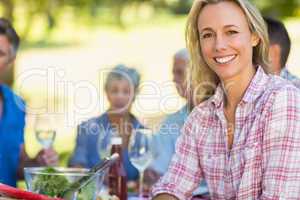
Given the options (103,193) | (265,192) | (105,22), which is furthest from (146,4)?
(265,192)

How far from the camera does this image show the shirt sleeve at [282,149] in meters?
2.36

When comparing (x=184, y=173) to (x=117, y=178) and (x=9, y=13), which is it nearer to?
(x=117, y=178)

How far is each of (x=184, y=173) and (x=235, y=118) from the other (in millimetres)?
298

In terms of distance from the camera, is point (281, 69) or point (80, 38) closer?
point (281, 69)

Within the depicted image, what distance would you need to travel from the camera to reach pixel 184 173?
269 centimetres

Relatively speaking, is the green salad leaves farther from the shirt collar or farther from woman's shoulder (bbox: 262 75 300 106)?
woman's shoulder (bbox: 262 75 300 106)

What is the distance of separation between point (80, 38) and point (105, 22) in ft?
1.58

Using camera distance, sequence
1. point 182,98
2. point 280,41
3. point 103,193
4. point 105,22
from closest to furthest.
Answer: point 103,193 < point 280,41 < point 182,98 < point 105,22

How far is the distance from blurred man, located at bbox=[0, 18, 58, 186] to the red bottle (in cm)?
68

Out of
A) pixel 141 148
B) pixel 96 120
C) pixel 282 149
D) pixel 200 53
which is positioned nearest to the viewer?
pixel 282 149

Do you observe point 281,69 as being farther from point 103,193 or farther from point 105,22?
point 105,22

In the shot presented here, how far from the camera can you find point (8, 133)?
3676mm

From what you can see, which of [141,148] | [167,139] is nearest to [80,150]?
[167,139]

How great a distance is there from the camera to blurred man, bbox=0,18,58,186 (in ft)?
12.0
